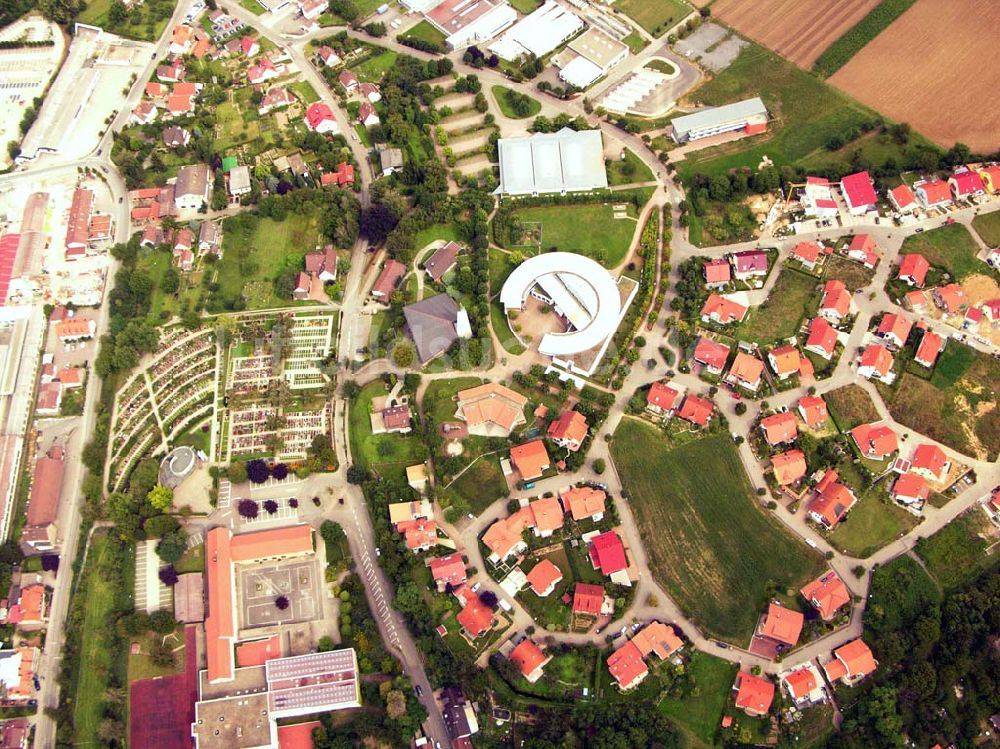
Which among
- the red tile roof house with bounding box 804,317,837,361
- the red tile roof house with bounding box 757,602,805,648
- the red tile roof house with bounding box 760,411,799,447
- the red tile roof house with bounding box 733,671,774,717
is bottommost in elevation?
the red tile roof house with bounding box 733,671,774,717

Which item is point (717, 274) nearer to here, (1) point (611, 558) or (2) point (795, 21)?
(1) point (611, 558)

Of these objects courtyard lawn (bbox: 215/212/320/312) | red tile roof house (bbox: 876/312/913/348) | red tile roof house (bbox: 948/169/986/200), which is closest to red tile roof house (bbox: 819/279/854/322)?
red tile roof house (bbox: 876/312/913/348)

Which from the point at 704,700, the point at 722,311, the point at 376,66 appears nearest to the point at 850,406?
the point at 722,311

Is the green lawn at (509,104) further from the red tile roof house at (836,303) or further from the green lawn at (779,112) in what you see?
the red tile roof house at (836,303)

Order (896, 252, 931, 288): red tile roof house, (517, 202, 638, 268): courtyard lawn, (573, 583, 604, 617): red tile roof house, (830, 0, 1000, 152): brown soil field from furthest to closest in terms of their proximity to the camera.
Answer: (830, 0, 1000, 152): brown soil field
(517, 202, 638, 268): courtyard lawn
(896, 252, 931, 288): red tile roof house
(573, 583, 604, 617): red tile roof house

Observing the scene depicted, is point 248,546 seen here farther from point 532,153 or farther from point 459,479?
point 532,153

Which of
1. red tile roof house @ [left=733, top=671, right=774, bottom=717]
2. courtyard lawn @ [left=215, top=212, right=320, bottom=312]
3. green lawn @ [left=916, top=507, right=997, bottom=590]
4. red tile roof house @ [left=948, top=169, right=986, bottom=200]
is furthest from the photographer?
courtyard lawn @ [left=215, top=212, right=320, bottom=312]

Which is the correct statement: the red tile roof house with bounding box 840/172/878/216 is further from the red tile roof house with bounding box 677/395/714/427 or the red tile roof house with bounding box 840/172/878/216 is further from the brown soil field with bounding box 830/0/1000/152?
the red tile roof house with bounding box 677/395/714/427
